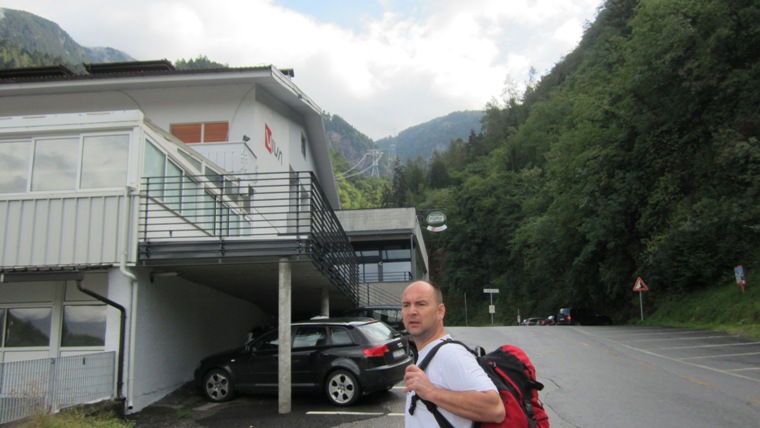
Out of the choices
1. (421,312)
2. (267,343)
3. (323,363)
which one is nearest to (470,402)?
(421,312)

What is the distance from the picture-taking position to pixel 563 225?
39625mm

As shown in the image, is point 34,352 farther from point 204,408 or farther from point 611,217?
point 611,217

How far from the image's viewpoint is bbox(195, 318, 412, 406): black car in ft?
32.3

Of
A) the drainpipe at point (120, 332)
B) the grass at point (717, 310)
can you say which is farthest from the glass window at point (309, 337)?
the grass at point (717, 310)

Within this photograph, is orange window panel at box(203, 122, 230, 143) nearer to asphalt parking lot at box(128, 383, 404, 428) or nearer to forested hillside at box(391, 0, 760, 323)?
A: asphalt parking lot at box(128, 383, 404, 428)

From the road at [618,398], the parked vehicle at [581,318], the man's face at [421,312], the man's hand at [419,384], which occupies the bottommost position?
the road at [618,398]

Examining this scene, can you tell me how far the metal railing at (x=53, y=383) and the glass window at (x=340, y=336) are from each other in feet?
12.1

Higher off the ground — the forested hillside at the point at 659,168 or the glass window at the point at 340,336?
the forested hillside at the point at 659,168

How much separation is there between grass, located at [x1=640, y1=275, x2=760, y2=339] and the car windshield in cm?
1296

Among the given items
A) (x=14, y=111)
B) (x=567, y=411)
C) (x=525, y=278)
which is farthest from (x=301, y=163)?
(x=525, y=278)

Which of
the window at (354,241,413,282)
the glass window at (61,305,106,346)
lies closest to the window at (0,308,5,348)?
the glass window at (61,305,106,346)

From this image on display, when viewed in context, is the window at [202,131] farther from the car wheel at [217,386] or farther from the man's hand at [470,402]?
the man's hand at [470,402]

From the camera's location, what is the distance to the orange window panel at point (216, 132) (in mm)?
18406

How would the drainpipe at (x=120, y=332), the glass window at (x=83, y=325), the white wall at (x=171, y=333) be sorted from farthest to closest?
the glass window at (x=83, y=325), the white wall at (x=171, y=333), the drainpipe at (x=120, y=332)
